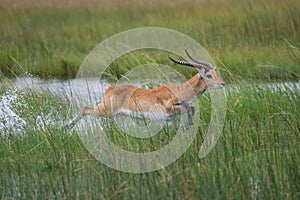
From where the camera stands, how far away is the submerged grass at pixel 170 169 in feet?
16.9

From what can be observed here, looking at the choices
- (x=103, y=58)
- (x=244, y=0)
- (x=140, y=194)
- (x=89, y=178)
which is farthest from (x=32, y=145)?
(x=244, y=0)

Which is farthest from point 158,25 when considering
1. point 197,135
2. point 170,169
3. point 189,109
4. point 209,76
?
point 170,169

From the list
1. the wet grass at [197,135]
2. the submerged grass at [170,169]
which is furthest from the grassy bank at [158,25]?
the submerged grass at [170,169]

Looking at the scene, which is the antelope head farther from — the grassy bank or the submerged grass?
the grassy bank

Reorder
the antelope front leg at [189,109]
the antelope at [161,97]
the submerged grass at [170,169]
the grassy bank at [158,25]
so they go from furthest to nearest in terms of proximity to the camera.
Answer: the grassy bank at [158,25] < the antelope at [161,97] < the antelope front leg at [189,109] < the submerged grass at [170,169]

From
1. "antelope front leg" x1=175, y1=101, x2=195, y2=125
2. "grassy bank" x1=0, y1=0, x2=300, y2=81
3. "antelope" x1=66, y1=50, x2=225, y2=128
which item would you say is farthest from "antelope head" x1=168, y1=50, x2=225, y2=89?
"grassy bank" x1=0, y1=0, x2=300, y2=81

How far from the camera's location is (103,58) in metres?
11.8

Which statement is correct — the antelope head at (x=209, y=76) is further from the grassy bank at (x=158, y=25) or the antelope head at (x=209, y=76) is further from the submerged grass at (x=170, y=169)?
the grassy bank at (x=158, y=25)

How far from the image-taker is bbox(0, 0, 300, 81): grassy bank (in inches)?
444

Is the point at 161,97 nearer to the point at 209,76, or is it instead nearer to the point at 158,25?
the point at 209,76

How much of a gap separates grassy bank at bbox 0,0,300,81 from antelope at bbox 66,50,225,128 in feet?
7.16

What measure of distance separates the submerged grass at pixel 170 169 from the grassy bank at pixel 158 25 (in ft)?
12.5

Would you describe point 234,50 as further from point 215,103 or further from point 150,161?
point 150,161

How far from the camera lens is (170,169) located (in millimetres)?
5441
